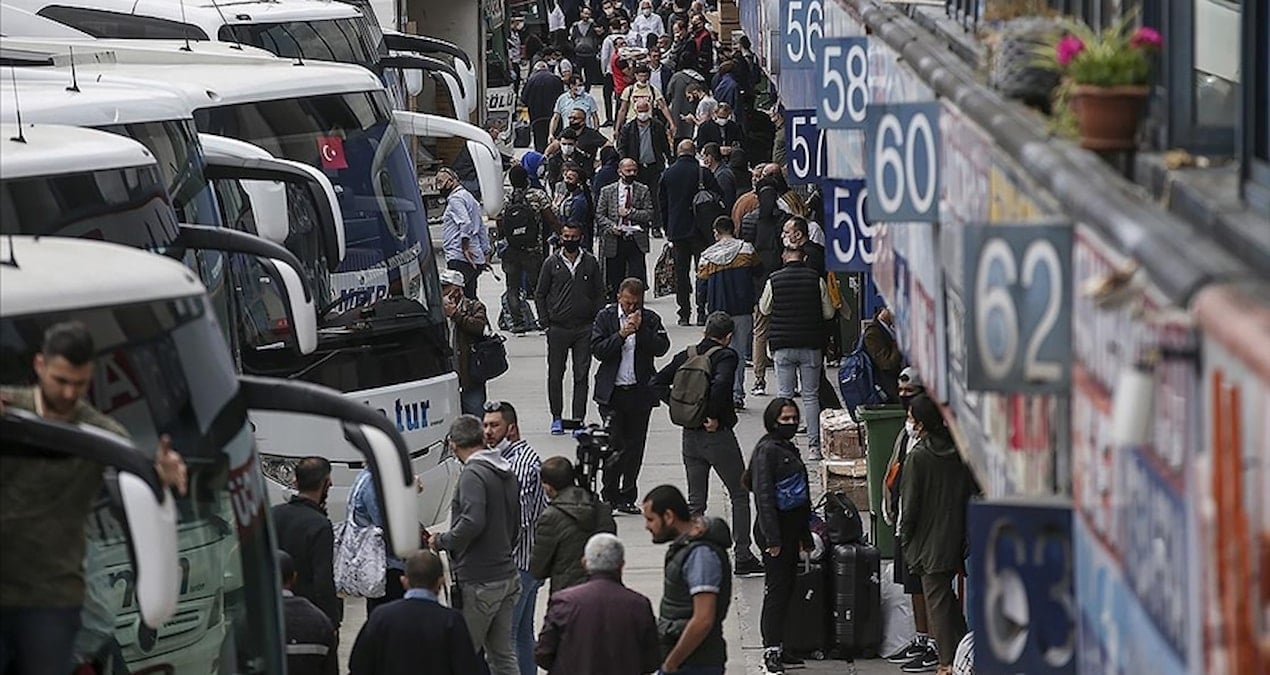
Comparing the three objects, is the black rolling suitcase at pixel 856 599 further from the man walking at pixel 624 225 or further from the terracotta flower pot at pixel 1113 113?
the man walking at pixel 624 225

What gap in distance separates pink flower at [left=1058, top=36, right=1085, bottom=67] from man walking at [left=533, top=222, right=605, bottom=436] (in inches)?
488

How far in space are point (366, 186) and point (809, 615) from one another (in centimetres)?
404

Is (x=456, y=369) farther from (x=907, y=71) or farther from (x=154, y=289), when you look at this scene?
(x=154, y=289)

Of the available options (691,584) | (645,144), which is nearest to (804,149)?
(691,584)

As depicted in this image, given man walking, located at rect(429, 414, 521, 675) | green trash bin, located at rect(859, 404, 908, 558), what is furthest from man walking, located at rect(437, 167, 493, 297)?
man walking, located at rect(429, 414, 521, 675)

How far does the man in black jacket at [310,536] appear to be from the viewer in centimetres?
1262

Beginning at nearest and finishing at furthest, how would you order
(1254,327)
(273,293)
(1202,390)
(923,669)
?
(1254,327), (1202,390), (923,669), (273,293)

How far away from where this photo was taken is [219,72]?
1627cm

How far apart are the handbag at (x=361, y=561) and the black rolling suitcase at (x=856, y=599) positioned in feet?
8.59

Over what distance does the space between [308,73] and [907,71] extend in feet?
21.2

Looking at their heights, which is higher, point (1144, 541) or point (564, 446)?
point (1144, 541)

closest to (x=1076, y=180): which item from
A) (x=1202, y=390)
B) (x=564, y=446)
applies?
(x=1202, y=390)

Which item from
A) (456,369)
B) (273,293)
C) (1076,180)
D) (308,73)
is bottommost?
(456,369)

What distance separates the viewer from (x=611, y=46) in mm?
42281
